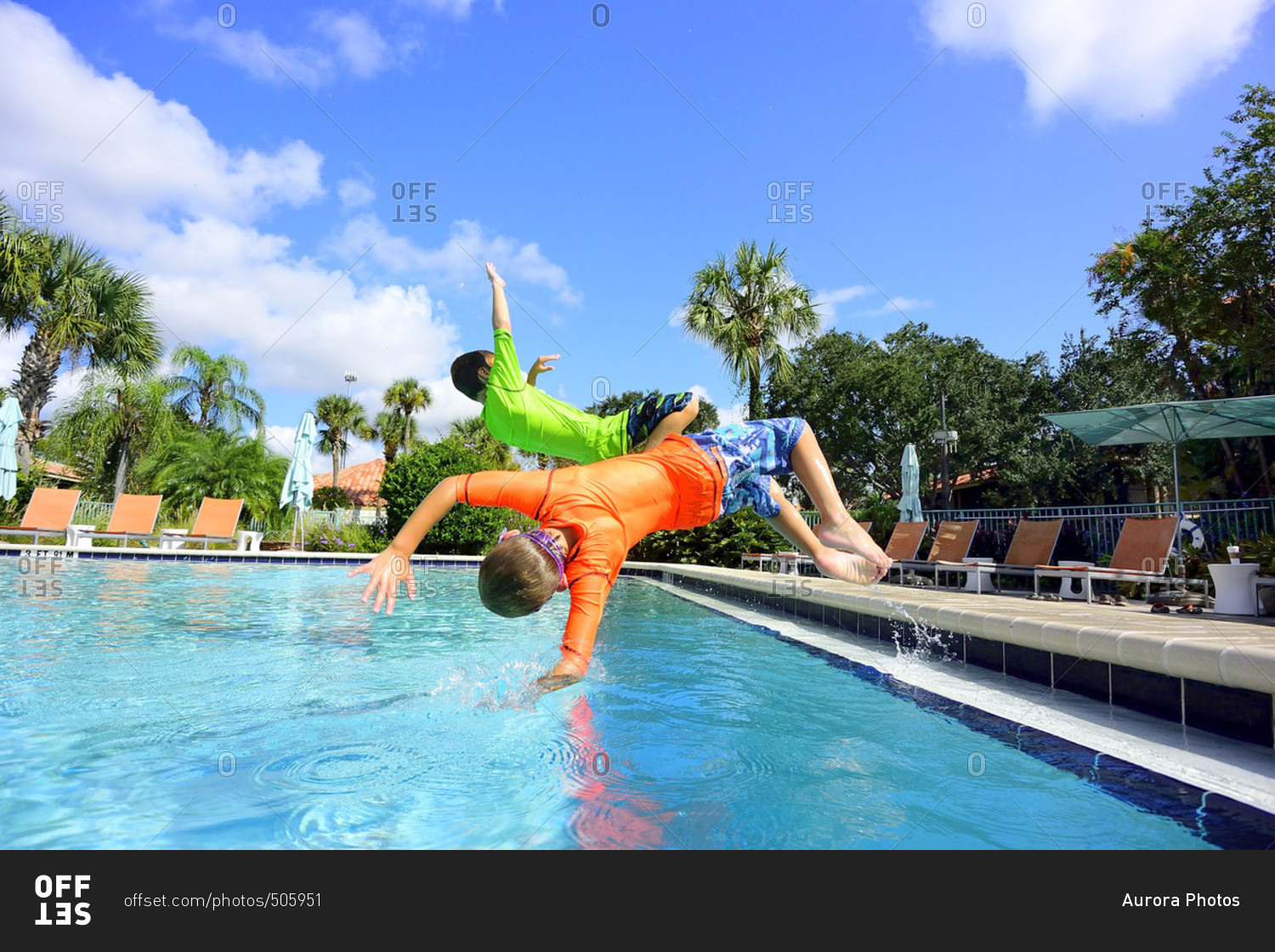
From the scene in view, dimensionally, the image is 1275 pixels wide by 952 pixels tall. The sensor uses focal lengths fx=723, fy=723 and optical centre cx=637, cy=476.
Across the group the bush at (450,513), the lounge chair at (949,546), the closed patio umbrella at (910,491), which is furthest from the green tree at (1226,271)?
the bush at (450,513)

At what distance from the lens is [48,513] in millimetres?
16281

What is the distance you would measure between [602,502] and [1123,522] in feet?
39.4

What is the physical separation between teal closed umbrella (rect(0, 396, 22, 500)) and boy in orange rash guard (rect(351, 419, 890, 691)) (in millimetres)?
18160

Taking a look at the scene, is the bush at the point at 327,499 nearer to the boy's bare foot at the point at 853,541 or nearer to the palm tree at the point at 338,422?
the palm tree at the point at 338,422

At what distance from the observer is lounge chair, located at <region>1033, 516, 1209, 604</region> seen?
27.5ft

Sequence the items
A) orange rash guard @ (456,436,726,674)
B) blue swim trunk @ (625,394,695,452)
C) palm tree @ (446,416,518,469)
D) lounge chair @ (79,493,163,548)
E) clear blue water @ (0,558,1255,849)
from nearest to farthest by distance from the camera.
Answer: clear blue water @ (0,558,1255,849), orange rash guard @ (456,436,726,674), blue swim trunk @ (625,394,695,452), lounge chair @ (79,493,163,548), palm tree @ (446,416,518,469)

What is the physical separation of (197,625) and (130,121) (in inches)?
232

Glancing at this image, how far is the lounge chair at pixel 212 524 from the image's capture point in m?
17.9

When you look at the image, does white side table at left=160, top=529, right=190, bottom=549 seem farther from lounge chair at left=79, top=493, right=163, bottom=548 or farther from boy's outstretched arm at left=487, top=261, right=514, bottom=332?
boy's outstretched arm at left=487, top=261, right=514, bottom=332

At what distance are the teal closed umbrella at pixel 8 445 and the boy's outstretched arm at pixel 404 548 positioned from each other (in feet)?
60.1

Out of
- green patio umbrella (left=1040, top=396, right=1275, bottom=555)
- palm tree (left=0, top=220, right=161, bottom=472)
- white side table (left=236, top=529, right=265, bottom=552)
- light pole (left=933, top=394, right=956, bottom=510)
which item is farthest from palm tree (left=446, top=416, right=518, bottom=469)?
green patio umbrella (left=1040, top=396, right=1275, bottom=555)

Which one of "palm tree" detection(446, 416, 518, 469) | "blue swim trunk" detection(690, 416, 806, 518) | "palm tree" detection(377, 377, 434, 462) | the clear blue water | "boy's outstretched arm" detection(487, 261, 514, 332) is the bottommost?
the clear blue water

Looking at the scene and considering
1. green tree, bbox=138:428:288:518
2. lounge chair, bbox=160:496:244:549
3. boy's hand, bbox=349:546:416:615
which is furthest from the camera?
green tree, bbox=138:428:288:518
